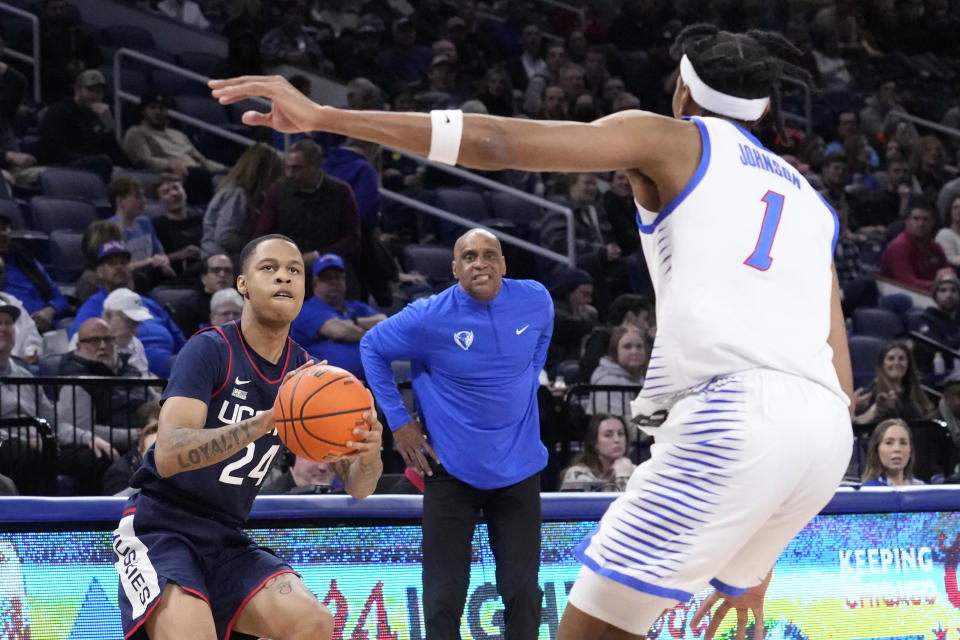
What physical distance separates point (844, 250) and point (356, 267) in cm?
542

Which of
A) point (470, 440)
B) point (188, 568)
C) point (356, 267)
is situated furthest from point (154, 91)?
point (188, 568)

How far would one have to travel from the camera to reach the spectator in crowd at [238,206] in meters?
8.69

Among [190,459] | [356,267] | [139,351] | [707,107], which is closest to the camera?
[707,107]

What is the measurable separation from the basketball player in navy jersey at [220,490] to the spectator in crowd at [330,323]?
310cm

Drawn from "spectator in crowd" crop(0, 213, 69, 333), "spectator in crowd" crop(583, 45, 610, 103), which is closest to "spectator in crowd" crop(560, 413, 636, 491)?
"spectator in crowd" crop(0, 213, 69, 333)

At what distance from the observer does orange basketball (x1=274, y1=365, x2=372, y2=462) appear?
11.8ft

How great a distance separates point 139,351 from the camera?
7.70 m

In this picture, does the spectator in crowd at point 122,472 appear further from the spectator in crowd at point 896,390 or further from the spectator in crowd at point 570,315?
the spectator in crowd at point 896,390

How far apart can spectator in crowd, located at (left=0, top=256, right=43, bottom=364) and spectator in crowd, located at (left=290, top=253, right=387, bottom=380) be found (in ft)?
4.92

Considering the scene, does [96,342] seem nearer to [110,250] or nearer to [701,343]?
[110,250]

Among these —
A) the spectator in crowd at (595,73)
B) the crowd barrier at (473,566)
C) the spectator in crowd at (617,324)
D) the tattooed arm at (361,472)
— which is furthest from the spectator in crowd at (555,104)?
the tattooed arm at (361,472)

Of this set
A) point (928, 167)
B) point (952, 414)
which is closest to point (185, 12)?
point (928, 167)

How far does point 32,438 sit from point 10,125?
4213 mm

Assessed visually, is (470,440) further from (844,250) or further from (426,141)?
(844,250)
